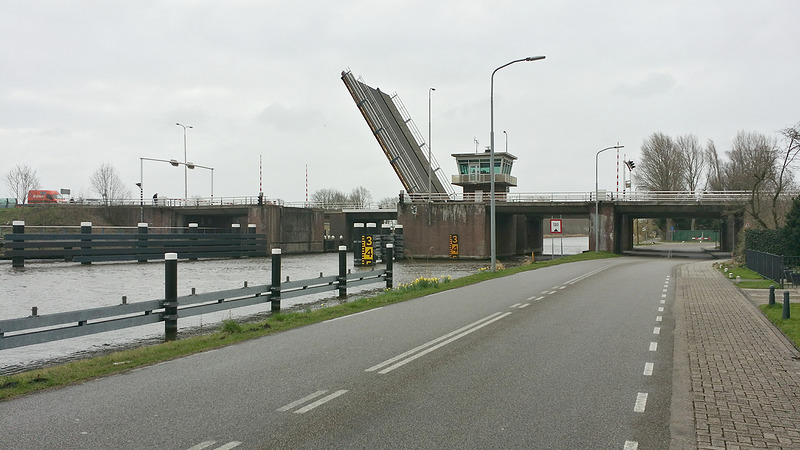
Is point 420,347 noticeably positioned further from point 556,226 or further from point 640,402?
point 556,226

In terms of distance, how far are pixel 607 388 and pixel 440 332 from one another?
15.0 feet

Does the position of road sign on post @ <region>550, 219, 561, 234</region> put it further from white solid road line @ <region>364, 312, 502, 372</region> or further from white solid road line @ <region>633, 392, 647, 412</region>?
white solid road line @ <region>633, 392, 647, 412</region>

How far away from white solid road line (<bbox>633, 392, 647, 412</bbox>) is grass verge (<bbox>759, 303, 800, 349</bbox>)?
191 inches

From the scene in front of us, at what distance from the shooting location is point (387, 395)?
7.09 metres

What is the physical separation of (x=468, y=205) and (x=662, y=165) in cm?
3811

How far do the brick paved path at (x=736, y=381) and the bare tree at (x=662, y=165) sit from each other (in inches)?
2860

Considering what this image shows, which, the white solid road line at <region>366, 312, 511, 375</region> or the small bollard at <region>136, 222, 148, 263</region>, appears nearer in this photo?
the white solid road line at <region>366, 312, 511, 375</region>

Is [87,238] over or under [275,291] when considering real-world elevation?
over

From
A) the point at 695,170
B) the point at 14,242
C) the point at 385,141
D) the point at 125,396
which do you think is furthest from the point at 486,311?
the point at 695,170

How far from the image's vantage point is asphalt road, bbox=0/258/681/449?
5.62m

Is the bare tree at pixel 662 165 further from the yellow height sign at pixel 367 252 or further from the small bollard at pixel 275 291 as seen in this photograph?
the small bollard at pixel 275 291

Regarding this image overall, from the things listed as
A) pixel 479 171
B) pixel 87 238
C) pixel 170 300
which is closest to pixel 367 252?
pixel 87 238

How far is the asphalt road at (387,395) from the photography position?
18.4 feet

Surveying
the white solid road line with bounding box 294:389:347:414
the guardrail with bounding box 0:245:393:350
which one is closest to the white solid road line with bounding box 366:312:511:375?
the white solid road line with bounding box 294:389:347:414
